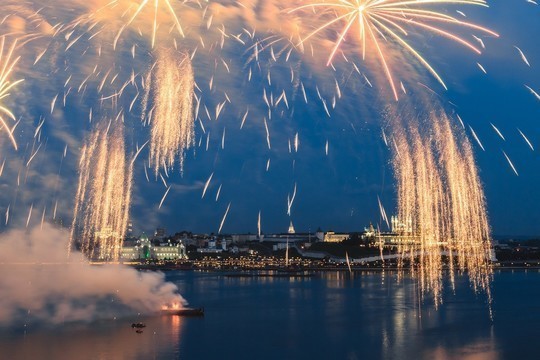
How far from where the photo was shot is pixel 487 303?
27.6m

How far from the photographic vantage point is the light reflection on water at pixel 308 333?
16125mm

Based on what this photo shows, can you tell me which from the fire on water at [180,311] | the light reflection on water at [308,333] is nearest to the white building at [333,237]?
the light reflection on water at [308,333]

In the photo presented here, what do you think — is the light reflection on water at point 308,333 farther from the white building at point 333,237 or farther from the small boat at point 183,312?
the white building at point 333,237

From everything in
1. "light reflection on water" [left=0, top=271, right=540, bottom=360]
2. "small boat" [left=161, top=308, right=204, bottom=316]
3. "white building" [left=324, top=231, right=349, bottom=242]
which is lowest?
"light reflection on water" [left=0, top=271, right=540, bottom=360]

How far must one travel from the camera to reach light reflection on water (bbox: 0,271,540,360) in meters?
16.1

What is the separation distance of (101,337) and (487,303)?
56.8ft

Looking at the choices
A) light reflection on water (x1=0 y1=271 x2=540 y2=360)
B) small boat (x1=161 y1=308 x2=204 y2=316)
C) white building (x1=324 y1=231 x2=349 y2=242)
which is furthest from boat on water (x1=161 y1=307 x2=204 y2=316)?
white building (x1=324 y1=231 x2=349 y2=242)

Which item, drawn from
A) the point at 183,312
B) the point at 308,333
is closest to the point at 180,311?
the point at 183,312

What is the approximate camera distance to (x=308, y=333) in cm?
1927

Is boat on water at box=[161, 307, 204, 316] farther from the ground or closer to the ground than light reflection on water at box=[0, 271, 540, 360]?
farther from the ground

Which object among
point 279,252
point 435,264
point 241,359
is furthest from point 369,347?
point 279,252

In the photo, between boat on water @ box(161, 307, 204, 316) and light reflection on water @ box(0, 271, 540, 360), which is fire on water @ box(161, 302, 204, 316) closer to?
boat on water @ box(161, 307, 204, 316)

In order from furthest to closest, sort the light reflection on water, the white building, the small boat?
the white building, the small boat, the light reflection on water

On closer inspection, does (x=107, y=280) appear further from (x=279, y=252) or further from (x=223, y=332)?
(x=279, y=252)
